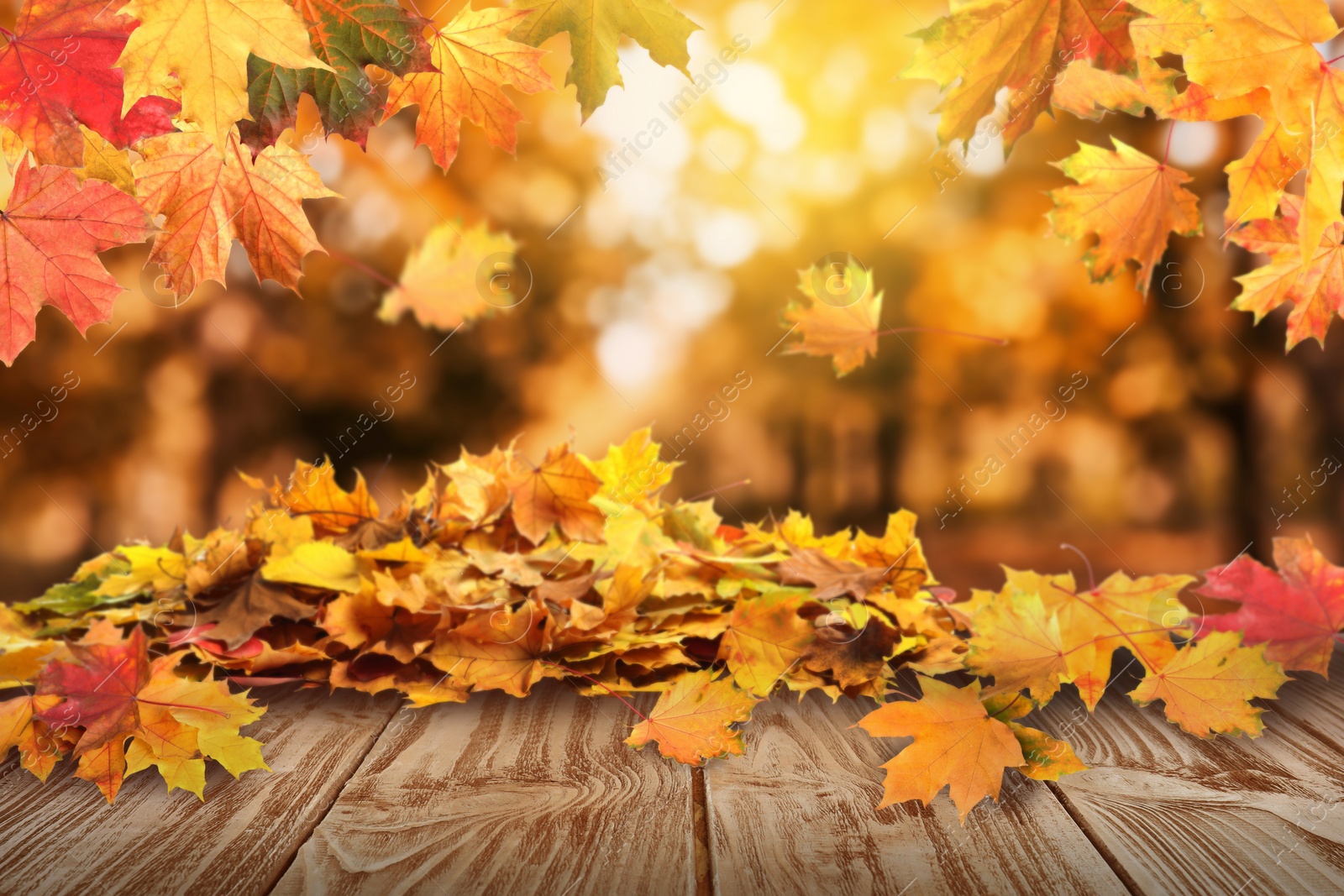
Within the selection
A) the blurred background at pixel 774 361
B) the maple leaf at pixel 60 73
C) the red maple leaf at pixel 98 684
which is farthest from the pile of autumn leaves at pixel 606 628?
the blurred background at pixel 774 361

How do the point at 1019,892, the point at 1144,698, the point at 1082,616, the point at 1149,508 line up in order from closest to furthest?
the point at 1019,892 < the point at 1144,698 < the point at 1082,616 < the point at 1149,508

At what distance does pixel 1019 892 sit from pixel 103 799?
0.58m

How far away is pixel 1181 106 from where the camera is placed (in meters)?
0.55

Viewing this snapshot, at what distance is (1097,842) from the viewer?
1.79 feet

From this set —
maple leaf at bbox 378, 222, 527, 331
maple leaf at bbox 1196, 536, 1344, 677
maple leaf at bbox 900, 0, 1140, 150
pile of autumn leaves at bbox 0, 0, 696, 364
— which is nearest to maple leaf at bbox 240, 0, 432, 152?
pile of autumn leaves at bbox 0, 0, 696, 364

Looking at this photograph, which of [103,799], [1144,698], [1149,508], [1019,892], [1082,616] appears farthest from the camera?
[1149,508]

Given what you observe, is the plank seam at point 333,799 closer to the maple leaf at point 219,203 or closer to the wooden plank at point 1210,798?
the maple leaf at point 219,203

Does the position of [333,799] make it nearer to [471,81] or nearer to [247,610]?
[247,610]

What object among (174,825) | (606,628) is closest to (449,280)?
(606,628)

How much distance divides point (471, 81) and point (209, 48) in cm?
17

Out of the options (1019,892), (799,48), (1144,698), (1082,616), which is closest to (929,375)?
(799,48)

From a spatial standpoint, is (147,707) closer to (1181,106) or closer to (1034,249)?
(1181,106)

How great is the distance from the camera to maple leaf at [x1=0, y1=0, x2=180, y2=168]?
19.5 inches

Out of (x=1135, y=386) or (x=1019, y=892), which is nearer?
(x=1019, y=892)
